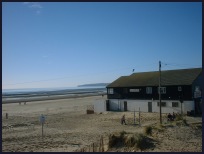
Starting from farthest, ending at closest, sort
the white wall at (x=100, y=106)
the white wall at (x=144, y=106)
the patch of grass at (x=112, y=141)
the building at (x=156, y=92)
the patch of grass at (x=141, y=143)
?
1. the white wall at (x=100, y=106)
2. the building at (x=156, y=92)
3. the white wall at (x=144, y=106)
4. the patch of grass at (x=112, y=141)
5. the patch of grass at (x=141, y=143)

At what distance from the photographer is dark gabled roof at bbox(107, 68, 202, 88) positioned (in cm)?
4303

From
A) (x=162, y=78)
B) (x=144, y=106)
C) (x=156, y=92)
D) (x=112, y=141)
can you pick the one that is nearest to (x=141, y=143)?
(x=112, y=141)

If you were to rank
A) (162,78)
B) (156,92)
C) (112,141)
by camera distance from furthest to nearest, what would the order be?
(162,78) → (156,92) → (112,141)

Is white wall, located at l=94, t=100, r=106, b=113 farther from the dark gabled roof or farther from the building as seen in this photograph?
the dark gabled roof

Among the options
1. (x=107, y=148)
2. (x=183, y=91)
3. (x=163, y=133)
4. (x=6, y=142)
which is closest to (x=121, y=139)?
(x=107, y=148)

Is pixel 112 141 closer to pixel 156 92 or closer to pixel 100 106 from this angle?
pixel 156 92

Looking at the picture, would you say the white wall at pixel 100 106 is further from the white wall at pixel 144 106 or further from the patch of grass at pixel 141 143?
A: the patch of grass at pixel 141 143

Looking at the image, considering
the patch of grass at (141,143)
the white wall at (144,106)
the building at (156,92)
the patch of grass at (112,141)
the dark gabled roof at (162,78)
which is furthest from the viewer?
the dark gabled roof at (162,78)

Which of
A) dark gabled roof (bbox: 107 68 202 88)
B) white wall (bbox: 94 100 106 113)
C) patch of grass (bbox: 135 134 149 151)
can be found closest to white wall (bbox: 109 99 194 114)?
white wall (bbox: 94 100 106 113)

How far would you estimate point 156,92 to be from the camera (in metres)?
44.9

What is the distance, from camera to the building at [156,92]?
41312 mm

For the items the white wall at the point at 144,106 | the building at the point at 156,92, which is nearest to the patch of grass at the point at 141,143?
the building at the point at 156,92

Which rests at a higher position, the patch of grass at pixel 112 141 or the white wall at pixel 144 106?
the white wall at pixel 144 106

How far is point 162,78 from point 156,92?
3.22 meters
